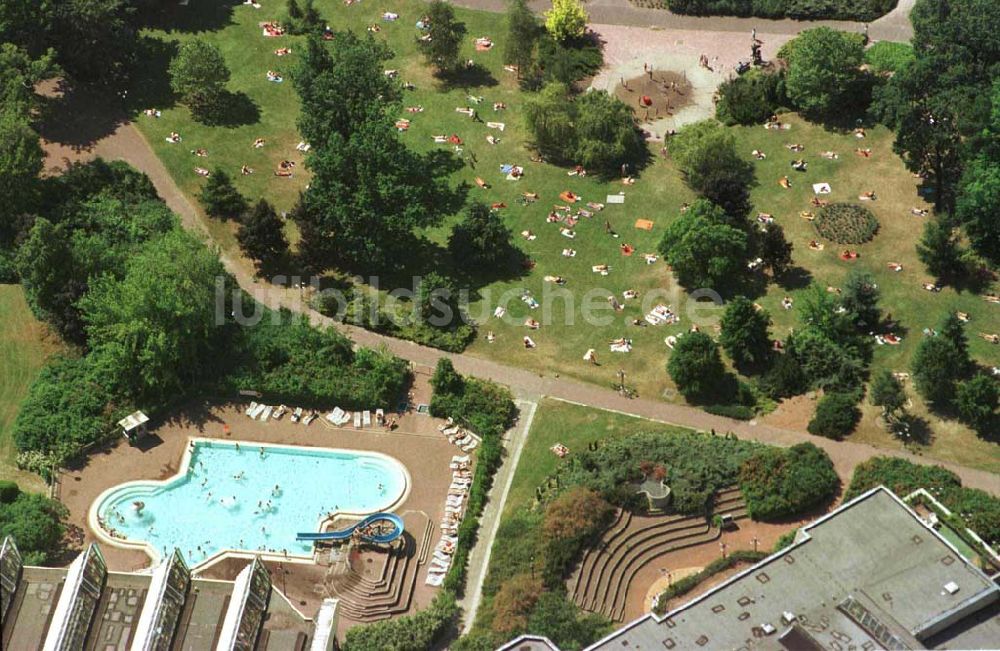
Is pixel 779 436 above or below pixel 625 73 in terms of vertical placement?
below

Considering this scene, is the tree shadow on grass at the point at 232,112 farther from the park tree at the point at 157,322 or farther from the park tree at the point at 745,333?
the park tree at the point at 745,333

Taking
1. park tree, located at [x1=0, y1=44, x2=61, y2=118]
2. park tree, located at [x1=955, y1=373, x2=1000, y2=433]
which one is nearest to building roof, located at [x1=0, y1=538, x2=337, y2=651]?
park tree, located at [x1=955, y1=373, x2=1000, y2=433]

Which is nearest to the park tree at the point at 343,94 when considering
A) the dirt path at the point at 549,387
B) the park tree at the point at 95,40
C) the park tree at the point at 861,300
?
the dirt path at the point at 549,387

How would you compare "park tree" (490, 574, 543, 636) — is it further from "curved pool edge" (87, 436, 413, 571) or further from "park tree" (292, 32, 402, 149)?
"park tree" (292, 32, 402, 149)

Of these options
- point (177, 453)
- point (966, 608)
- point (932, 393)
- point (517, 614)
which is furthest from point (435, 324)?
point (966, 608)

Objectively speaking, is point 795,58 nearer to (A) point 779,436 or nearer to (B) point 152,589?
(A) point 779,436

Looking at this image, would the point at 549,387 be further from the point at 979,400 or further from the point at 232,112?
the point at 232,112
